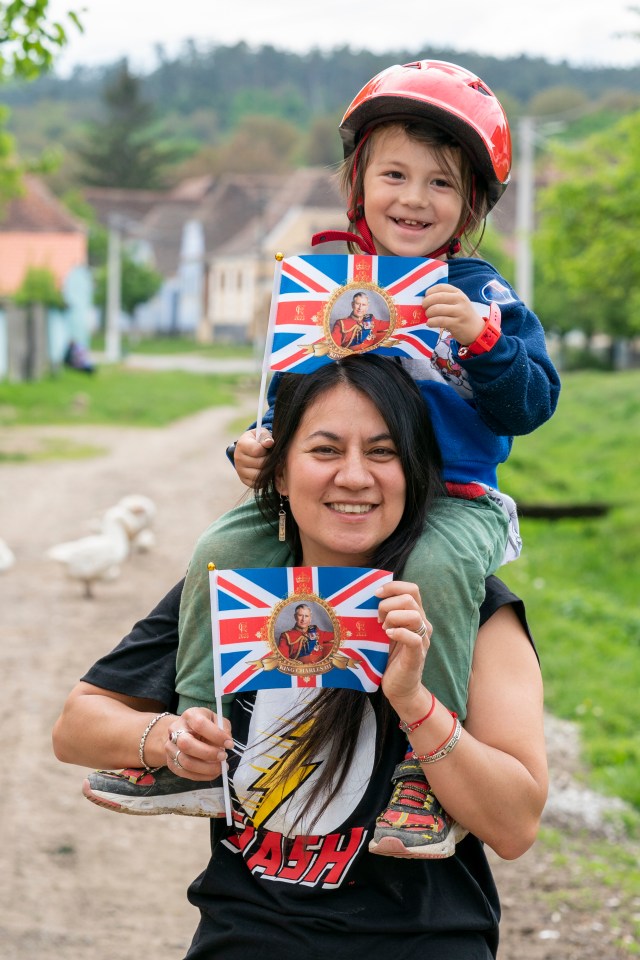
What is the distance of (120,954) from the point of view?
5.11 meters

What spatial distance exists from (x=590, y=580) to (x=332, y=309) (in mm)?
11486

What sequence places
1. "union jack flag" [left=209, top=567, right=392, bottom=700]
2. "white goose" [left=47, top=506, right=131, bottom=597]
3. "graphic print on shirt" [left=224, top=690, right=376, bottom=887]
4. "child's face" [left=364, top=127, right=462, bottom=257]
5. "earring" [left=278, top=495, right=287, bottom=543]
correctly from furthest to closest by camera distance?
1. "white goose" [left=47, top=506, right=131, bottom=597]
2. "child's face" [left=364, top=127, right=462, bottom=257]
3. "earring" [left=278, top=495, right=287, bottom=543]
4. "graphic print on shirt" [left=224, top=690, right=376, bottom=887]
5. "union jack flag" [left=209, top=567, right=392, bottom=700]

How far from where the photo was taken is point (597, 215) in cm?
1681

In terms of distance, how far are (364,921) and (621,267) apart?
15.5 meters

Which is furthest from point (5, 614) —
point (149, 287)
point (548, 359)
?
point (149, 287)

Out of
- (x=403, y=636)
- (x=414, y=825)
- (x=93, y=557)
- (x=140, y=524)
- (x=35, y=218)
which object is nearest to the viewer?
(x=403, y=636)

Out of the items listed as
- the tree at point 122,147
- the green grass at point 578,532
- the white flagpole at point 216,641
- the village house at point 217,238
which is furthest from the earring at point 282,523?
the tree at point 122,147

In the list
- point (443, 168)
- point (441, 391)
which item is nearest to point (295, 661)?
point (441, 391)

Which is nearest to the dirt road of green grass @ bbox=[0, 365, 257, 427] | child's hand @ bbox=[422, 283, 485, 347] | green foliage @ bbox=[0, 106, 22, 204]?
child's hand @ bbox=[422, 283, 485, 347]

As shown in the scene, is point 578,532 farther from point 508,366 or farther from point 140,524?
point 508,366

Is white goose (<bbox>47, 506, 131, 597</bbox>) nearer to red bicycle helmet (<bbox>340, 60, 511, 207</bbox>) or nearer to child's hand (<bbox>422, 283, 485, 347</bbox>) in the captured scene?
red bicycle helmet (<bbox>340, 60, 511, 207</bbox>)

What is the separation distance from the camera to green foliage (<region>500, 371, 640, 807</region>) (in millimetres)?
8031

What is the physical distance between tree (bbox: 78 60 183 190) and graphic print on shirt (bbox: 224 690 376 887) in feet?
268

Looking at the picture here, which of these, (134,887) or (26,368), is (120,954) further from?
(26,368)
